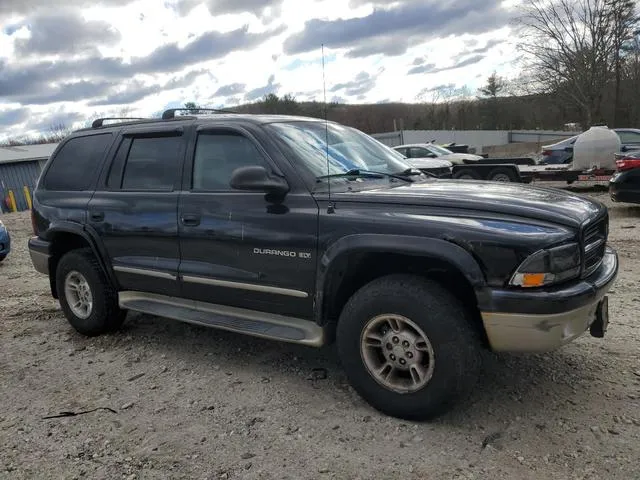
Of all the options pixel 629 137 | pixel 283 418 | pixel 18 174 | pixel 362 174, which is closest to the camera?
pixel 283 418

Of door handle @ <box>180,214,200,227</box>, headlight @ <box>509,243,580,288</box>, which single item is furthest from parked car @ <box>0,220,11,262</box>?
headlight @ <box>509,243,580,288</box>

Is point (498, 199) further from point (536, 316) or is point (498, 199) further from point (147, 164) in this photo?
point (147, 164)

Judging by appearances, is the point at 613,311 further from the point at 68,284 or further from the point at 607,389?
the point at 68,284

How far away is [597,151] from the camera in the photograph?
1250 cm

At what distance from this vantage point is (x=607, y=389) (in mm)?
3428

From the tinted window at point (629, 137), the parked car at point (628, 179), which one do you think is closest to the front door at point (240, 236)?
the parked car at point (628, 179)

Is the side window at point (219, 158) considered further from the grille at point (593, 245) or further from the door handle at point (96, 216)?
the grille at point (593, 245)

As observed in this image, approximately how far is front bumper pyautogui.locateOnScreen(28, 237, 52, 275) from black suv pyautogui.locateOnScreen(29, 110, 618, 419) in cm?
30

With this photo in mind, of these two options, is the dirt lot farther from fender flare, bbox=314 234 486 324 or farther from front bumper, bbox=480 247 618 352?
fender flare, bbox=314 234 486 324

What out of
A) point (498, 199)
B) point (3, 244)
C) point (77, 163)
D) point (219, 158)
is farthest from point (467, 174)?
point (498, 199)

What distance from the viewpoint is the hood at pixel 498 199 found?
2967mm

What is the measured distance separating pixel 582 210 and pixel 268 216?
74.6 inches

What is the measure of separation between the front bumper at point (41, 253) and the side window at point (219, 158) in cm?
198

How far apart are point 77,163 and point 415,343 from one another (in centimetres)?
356
